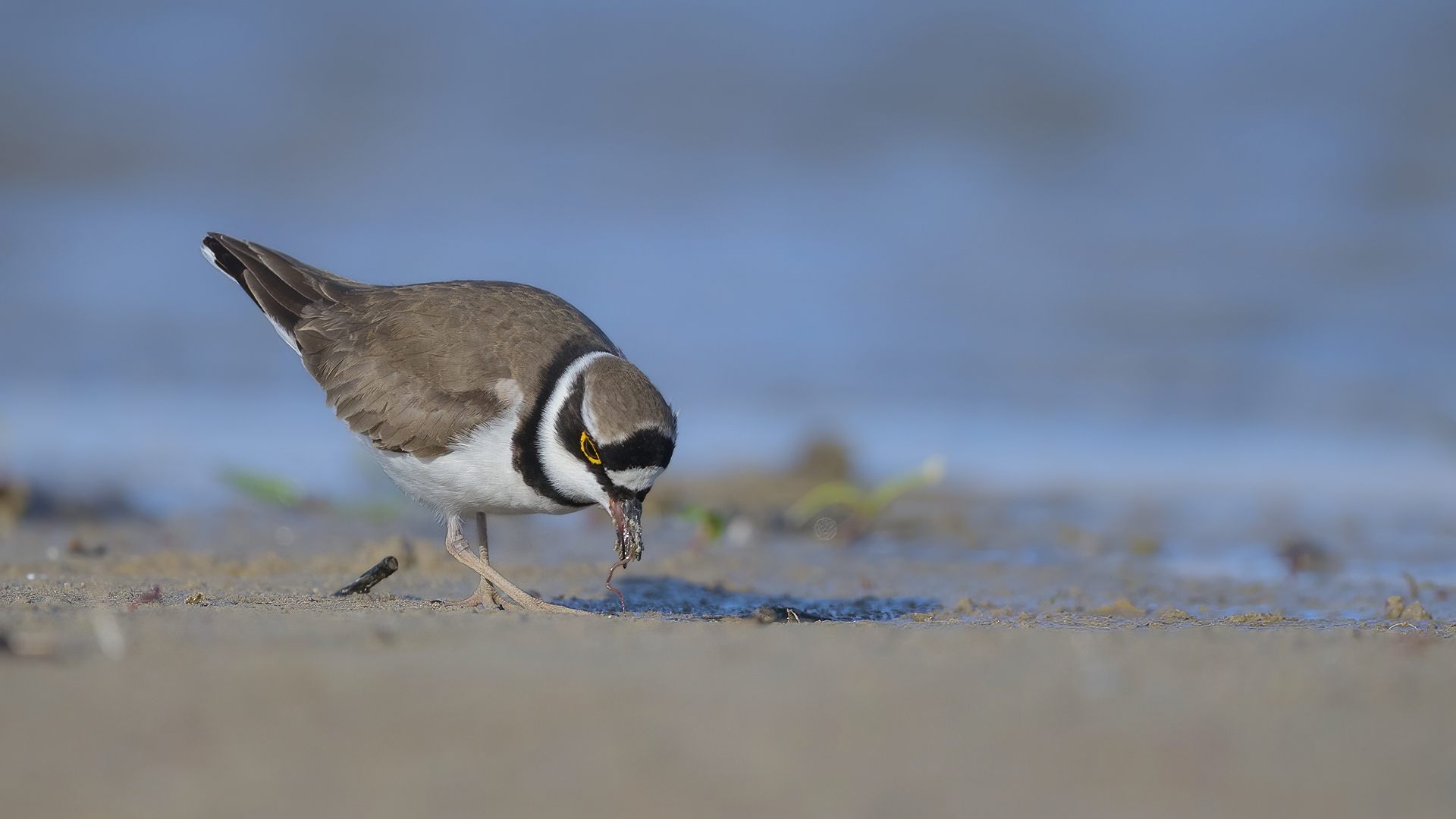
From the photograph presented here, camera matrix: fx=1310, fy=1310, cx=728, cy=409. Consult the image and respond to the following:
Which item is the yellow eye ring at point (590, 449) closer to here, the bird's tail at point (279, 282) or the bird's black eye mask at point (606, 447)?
the bird's black eye mask at point (606, 447)

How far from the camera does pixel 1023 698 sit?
3.06m

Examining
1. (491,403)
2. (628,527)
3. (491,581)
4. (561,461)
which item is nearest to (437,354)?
(491,403)

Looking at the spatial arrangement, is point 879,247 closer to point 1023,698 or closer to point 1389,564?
point 1389,564

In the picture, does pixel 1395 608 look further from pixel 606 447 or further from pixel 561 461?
pixel 561 461

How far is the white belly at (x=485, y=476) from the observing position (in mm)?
5457

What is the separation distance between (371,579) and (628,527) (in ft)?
3.58

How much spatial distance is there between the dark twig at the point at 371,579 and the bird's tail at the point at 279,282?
6.07 ft

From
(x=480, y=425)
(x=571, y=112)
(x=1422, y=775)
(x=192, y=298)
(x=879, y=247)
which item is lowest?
(x=1422, y=775)

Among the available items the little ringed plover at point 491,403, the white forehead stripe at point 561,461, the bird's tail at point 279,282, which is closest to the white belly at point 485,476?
the little ringed plover at point 491,403

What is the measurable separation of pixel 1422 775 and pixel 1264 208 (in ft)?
52.7

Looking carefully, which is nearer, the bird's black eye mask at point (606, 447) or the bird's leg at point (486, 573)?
the bird's black eye mask at point (606, 447)

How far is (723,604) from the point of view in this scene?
5879 millimetres

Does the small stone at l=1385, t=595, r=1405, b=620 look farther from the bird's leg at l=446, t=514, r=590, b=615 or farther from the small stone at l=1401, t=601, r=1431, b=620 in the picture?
the bird's leg at l=446, t=514, r=590, b=615

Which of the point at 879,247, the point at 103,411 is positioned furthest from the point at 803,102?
the point at 103,411
